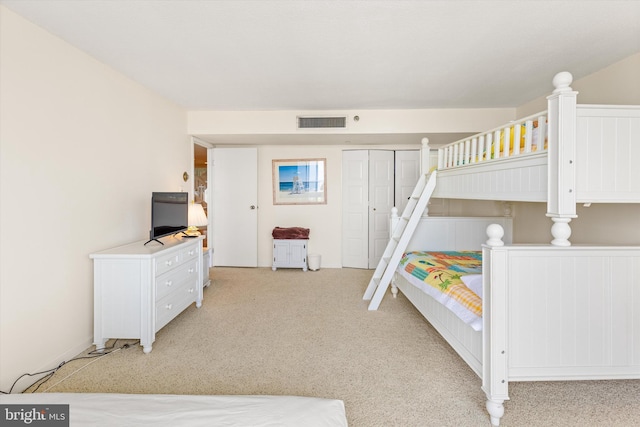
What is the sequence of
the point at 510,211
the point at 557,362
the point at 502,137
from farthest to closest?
the point at 510,211 < the point at 502,137 < the point at 557,362

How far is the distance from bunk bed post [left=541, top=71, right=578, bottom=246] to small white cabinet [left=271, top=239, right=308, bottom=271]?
3783 millimetres

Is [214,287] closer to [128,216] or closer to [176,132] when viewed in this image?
[128,216]

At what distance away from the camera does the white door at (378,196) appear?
5395 mm

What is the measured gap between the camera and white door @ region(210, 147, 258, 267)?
5.39 metres

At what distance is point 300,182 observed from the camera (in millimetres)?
5453

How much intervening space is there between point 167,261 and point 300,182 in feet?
9.86

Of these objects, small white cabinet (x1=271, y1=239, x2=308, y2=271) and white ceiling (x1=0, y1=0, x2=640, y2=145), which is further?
small white cabinet (x1=271, y1=239, x2=308, y2=271)

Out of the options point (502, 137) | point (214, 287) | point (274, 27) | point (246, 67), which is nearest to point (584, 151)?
point (502, 137)

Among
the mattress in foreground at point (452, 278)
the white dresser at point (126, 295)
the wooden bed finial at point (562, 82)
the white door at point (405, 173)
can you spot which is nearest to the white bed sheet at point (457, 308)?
the mattress in foreground at point (452, 278)

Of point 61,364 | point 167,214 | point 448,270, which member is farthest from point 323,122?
point 61,364

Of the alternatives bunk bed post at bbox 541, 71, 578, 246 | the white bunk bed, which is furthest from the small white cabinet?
bunk bed post at bbox 541, 71, 578, 246

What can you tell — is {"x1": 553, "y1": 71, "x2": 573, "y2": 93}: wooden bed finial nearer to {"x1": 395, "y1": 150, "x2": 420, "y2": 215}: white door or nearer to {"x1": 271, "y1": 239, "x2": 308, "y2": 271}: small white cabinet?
{"x1": 395, "y1": 150, "x2": 420, "y2": 215}: white door

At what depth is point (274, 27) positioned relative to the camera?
2217 millimetres

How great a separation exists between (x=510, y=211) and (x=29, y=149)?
5048mm
